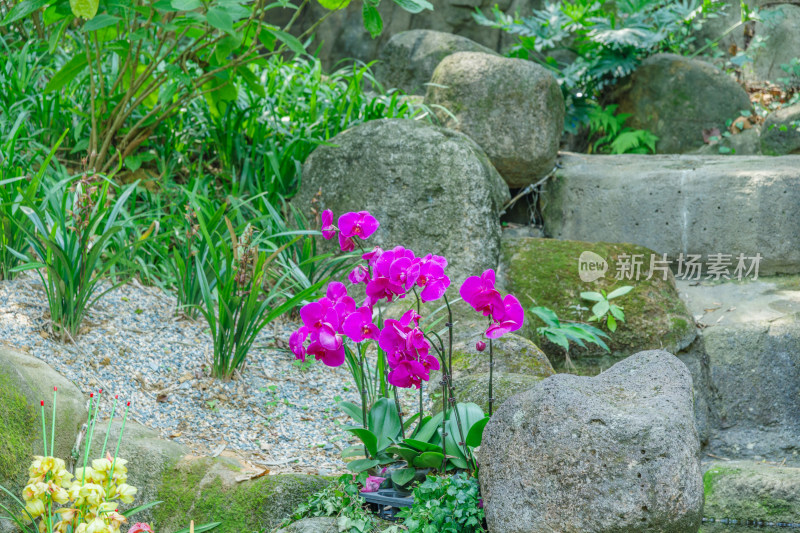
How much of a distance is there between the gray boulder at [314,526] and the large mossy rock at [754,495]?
1618 mm

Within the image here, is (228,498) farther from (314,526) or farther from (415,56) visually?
(415,56)

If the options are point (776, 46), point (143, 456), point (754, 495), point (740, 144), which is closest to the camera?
point (143, 456)

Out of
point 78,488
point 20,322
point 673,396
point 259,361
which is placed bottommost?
point 259,361

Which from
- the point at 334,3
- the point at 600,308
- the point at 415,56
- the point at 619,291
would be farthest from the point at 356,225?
the point at 415,56

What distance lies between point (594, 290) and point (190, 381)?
8.14ft

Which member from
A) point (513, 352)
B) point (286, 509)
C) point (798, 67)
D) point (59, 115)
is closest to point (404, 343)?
point (286, 509)

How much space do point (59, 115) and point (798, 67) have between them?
22.5 feet

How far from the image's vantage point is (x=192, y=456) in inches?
96.0

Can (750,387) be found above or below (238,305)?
below

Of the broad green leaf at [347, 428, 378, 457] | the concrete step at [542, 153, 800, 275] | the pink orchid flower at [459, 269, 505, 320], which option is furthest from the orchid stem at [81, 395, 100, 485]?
the concrete step at [542, 153, 800, 275]

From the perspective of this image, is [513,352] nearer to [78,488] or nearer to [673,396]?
[673,396]

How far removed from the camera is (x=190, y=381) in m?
3.04

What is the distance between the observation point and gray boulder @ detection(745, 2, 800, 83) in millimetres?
8328

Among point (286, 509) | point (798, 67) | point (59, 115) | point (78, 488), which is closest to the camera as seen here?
point (78, 488)
